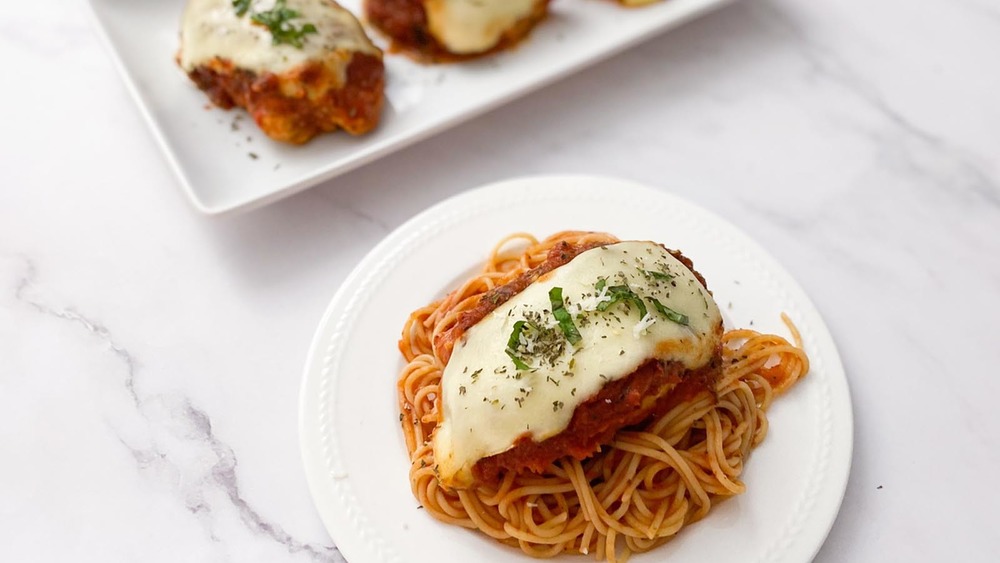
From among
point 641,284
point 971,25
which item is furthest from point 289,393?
point 971,25

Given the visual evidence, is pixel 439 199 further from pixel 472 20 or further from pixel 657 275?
pixel 657 275

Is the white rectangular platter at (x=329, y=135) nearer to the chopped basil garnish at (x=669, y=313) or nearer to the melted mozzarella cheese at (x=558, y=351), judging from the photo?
the melted mozzarella cheese at (x=558, y=351)

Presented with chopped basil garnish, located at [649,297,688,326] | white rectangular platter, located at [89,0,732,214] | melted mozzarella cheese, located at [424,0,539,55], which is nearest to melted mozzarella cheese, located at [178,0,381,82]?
white rectangular platter, located at [89,0,732,214]

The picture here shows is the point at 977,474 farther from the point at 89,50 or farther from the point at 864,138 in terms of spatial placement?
the point at 89,50

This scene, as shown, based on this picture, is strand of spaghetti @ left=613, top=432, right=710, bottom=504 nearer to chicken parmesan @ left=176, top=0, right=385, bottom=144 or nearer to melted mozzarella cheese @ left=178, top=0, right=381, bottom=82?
chicken parmesan @ left=176, top=0, right=385, bottom=144

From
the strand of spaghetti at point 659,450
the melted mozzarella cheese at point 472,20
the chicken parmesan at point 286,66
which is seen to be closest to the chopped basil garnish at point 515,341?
the strand of spaghetti at point 659,450

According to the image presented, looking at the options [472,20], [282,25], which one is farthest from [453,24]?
[282,25]
